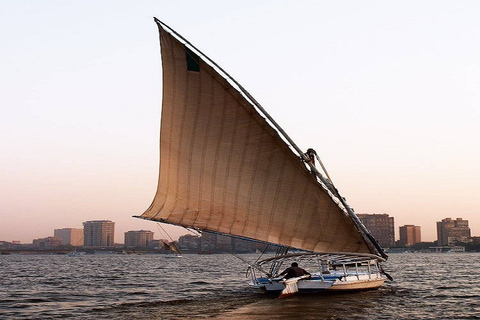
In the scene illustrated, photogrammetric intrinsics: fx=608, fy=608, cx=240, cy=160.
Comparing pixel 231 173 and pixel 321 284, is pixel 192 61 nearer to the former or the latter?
pixel 231 173

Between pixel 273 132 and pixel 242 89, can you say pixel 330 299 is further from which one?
pixel 242 89

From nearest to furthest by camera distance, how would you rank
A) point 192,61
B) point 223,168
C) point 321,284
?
1. point 192,61
2. point 223,168
3. point 321,284

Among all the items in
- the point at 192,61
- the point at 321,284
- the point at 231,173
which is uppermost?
the point at 192,61

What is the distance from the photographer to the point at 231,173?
1217 inches

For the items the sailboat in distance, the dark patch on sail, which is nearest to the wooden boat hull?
the sailboat in distance

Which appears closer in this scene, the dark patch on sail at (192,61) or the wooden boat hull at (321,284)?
the dark patch on sail at (192,61)

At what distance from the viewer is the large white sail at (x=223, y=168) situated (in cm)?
3006

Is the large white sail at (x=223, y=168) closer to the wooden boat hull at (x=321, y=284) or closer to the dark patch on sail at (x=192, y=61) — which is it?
the dark patch on sail at (x=192, y=61)

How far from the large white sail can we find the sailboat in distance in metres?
0.05

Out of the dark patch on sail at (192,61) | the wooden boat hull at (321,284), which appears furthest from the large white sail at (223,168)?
the wooden boat hull at (321,284)

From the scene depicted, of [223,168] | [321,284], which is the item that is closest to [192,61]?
[223,168]

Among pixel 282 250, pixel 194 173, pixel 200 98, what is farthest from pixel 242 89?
pixel 282 250

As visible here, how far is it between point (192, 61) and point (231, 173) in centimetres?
594

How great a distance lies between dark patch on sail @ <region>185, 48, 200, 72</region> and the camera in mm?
29703
